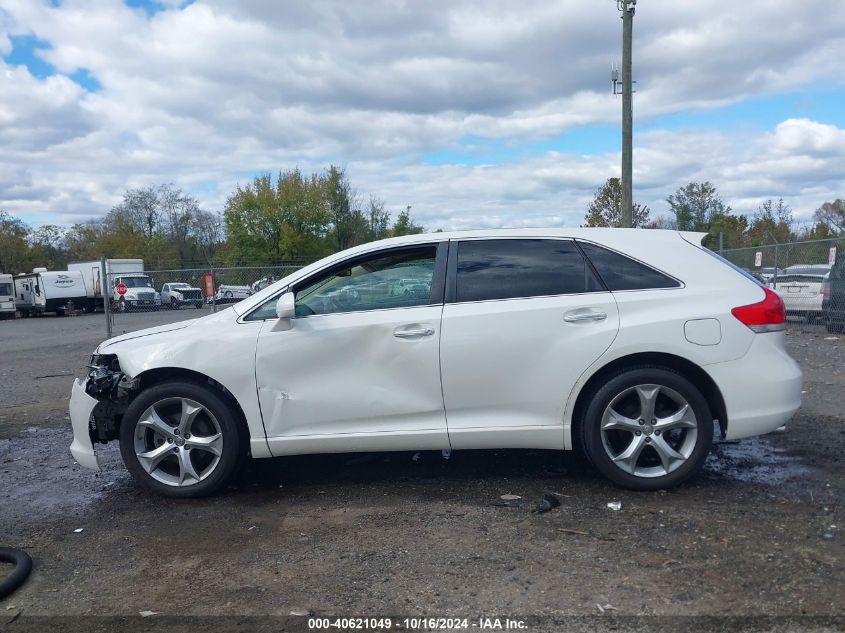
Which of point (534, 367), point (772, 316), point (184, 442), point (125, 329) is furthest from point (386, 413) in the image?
point (125, 329)

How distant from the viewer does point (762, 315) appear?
14.7 feet

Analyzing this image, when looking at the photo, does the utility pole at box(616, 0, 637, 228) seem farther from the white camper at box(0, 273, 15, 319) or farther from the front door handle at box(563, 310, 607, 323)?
the white camper at box(0, 273, 15, 319)

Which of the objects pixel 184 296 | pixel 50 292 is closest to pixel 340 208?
pixel 50 292

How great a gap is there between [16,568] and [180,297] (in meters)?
13.4

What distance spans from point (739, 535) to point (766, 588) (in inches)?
24.4

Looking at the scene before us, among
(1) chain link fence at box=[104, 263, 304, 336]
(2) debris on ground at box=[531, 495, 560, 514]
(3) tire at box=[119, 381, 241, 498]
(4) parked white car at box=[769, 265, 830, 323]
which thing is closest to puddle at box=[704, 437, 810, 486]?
(2) debris on ground at box=[531, 495, 560, 514]

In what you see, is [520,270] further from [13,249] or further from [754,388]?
[13,249]

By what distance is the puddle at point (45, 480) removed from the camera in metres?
4.76

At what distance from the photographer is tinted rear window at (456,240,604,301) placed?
4.66 metres

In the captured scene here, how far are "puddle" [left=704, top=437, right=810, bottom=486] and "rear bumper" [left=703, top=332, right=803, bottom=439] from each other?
0.54 m

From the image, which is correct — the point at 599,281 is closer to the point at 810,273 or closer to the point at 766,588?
the point at 766,588

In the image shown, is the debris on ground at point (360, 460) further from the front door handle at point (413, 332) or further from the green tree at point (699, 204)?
the green tree at point (699, 204)

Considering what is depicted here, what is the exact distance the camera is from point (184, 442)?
4.71 metres

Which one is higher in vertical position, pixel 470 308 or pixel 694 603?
pixel 470 308
